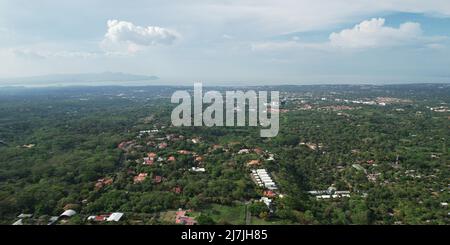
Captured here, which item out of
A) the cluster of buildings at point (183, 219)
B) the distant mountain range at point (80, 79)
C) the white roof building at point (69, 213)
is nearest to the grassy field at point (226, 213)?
the cluster of buildings at point (183, 219)

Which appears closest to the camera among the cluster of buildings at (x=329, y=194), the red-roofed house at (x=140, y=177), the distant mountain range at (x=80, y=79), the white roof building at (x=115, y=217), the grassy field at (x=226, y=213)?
the white roof building at (x=115, y=217)

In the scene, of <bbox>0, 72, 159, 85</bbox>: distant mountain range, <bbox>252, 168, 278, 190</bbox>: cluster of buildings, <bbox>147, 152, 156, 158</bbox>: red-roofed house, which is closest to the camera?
<bbox>252, 168, 278, 190</bbox>: cluster of buildings

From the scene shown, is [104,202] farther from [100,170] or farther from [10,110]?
[10,110]

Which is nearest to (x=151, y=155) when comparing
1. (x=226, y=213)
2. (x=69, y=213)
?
(x=69, y=213)

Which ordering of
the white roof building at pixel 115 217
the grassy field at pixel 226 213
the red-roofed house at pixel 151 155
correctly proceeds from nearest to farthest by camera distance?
the white roof building at pixel 115 217 → the grassy field at pixel 226 213 → the red-roofed house at pixel 151 155

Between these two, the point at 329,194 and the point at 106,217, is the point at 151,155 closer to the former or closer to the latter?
the point at 106,217

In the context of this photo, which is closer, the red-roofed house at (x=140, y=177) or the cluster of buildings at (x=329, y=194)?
the cluster of buildings at (x=329, y=194)

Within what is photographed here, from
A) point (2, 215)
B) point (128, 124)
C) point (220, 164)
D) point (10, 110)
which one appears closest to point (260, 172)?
point (220, 164)

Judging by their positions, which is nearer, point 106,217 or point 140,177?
point 106,217

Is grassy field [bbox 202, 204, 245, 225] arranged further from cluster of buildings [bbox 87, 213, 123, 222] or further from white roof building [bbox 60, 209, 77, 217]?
white roof building [bbox 60, 209, 77, 217]

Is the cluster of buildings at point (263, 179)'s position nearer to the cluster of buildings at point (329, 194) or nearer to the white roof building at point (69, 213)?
the cluster of buildings at point (329, 194)

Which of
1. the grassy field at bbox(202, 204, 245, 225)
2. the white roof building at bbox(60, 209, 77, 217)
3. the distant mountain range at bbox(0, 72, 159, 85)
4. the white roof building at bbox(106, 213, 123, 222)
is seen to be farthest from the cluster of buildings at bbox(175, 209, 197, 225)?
the distant mountain range at bbox(0, 72, 159, 85)
